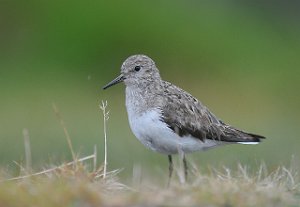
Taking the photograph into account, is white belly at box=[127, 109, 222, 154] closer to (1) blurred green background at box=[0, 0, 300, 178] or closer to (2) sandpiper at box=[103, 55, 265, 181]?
(2) sandpiper at box=[103, 55, 265, 181]

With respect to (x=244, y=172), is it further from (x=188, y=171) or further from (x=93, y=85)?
(x=93, y=85)

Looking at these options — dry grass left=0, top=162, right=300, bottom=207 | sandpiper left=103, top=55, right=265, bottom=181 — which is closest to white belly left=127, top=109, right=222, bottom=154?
sandpiper left=103, top=55, right=265, bottom=181

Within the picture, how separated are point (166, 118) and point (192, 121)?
0.39 meters

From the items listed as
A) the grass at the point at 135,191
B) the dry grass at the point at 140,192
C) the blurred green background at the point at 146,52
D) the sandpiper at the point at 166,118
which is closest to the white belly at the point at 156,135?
the sandpiper at the point at 166,118

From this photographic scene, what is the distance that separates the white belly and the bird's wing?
97mm

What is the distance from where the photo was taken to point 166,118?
32.4 ft

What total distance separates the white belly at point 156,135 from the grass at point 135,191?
1302 mm

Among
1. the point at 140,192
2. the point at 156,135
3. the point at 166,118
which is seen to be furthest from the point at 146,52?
the point at 140,192

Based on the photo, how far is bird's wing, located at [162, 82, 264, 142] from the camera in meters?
9.98

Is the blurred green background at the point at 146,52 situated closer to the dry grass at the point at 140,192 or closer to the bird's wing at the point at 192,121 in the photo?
the bird's wing at the point at 192,121

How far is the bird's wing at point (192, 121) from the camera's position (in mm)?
9984

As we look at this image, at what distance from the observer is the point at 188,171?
9336 mm

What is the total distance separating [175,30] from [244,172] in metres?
14.3

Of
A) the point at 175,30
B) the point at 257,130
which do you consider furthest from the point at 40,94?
the point at 257,130
